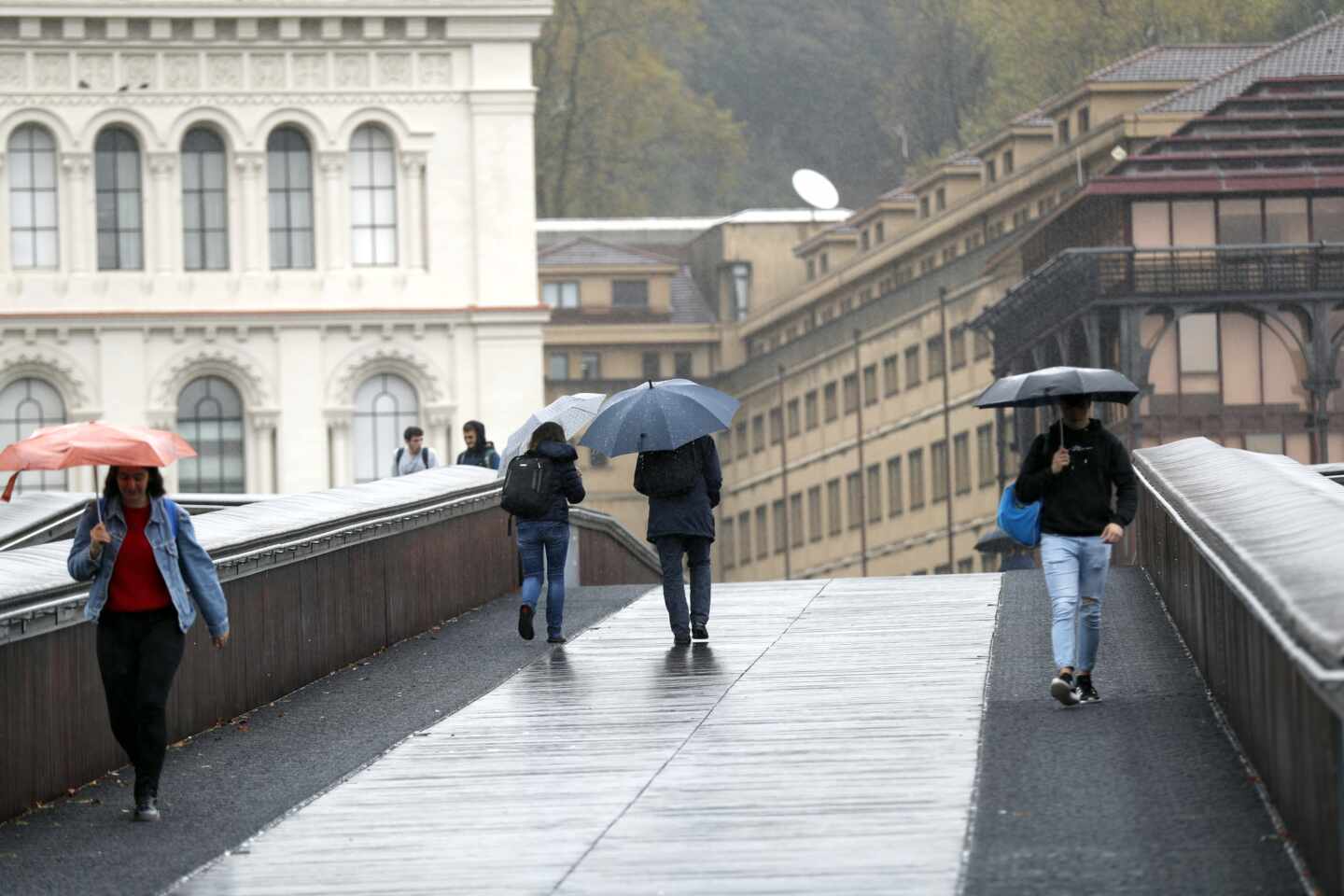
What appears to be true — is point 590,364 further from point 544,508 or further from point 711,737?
point 711,737

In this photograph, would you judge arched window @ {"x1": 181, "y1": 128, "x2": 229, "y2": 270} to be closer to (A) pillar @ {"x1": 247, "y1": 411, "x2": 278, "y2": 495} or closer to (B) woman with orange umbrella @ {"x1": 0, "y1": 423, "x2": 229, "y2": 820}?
(A) pillar @ {"x1": 247, "y1": 411, "x2": 278, "y2": 495}

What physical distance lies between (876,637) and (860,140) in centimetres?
Result: 11468

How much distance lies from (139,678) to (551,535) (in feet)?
21.9

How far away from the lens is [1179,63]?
7381 cm

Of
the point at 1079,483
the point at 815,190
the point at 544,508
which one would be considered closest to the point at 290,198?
the point at 544,508

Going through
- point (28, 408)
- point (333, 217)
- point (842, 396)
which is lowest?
point (28, 408)

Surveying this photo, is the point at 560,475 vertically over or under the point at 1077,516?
over

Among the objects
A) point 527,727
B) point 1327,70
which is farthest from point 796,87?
point 527,727

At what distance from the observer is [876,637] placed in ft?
61.3

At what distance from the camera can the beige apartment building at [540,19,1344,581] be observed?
6119cm

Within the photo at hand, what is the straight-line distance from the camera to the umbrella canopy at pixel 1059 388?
1469cm

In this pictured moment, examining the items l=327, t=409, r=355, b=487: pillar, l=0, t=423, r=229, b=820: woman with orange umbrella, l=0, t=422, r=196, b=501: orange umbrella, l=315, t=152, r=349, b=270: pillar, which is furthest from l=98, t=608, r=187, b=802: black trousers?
l=315, t=152, r=349, b=270: pillar

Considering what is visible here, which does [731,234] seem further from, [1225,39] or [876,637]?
[876,637]

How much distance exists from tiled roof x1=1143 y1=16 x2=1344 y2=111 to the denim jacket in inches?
2235
